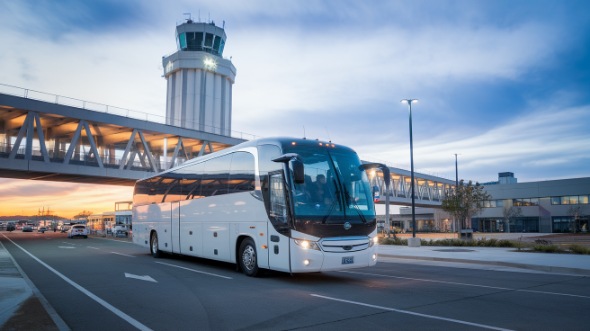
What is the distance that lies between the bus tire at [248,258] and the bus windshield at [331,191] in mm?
2301

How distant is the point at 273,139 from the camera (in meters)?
12.5

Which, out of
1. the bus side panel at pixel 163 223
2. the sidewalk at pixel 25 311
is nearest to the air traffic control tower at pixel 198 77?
the bus side panel at pixel 163 223

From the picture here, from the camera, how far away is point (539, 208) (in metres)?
74.1

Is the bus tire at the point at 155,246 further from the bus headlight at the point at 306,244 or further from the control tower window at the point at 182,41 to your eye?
the control tower window at the point at 182,41

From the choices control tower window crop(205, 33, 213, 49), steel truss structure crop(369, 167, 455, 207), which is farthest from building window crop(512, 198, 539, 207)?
control tower window crop(205, 33, 213, 49)

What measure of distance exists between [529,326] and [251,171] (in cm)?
797

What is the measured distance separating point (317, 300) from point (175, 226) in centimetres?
1060

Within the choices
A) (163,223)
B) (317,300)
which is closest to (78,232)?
(163,223)

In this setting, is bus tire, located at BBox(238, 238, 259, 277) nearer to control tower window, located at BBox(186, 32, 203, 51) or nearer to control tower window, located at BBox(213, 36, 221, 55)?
control tower window, located at BBox(186, 32, 203, 51)

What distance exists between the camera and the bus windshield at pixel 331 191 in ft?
36.6

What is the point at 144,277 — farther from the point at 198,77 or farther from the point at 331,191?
the point at 198,77

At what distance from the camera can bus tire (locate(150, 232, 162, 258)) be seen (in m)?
20.3

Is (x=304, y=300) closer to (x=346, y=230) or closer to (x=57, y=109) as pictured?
(x=346, y=230)

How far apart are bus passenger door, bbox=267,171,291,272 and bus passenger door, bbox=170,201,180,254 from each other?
736cm
